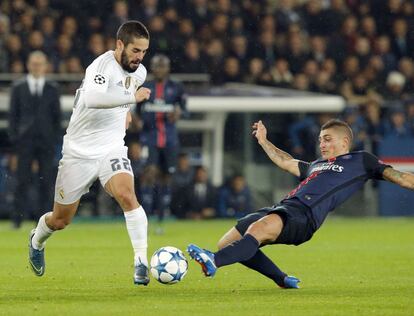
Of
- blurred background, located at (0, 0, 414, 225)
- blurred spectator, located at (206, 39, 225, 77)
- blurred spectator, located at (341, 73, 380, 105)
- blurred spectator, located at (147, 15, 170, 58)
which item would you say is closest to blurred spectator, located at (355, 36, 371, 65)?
blurred background, located at (0, 0, 414, 225)

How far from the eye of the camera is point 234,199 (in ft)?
64.3

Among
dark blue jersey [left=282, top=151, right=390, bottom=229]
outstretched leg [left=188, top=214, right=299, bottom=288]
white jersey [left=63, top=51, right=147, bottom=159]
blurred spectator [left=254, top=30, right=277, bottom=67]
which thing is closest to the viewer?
outstretched leg [left=188, top=214, right=299, bottom=288]

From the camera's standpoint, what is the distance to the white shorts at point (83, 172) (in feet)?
31.5

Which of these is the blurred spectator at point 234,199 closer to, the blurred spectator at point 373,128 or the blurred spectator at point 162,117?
the blurred spectator at point 373,128

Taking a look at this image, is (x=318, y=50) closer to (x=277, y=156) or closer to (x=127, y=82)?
(x=277, y=156)

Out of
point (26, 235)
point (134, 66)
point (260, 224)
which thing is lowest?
point (26, 235)

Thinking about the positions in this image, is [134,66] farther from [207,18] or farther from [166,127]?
[207,18]

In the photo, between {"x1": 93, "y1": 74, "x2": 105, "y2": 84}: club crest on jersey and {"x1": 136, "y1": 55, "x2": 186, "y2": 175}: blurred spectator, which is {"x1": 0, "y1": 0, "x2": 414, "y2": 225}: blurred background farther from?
{"x1": 93, "y1": 74, "x2": 105, "y2": 84}: club crest on jersey

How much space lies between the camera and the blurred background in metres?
19.6

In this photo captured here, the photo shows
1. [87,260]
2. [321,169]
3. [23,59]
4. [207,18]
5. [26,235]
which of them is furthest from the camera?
[207,18]

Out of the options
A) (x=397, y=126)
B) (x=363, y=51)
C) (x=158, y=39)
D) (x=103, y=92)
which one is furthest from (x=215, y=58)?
(x=103, y=92)

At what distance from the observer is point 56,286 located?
379 inches

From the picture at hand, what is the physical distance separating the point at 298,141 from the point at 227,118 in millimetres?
1398

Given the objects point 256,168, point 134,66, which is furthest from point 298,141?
point 134,66
